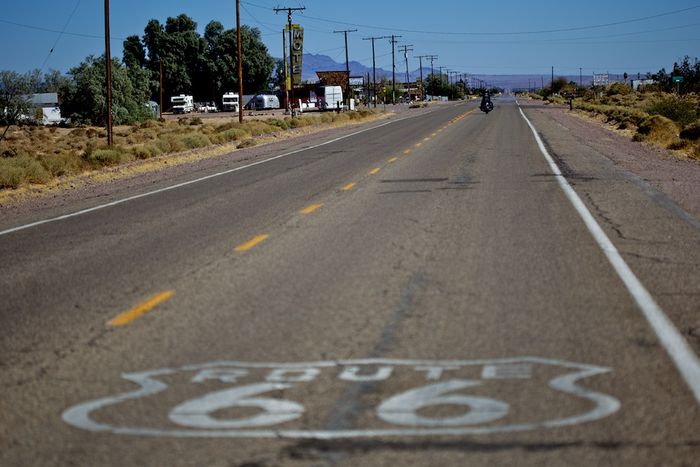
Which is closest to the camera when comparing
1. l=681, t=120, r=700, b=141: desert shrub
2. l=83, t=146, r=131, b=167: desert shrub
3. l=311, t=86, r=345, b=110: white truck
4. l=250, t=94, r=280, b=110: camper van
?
l=83, t=146, r=131, b=167: desert shrub

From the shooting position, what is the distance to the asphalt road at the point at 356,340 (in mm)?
4852

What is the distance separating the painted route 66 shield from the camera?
504 cm

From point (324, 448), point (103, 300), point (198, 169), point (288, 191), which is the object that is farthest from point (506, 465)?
point (198, 169)

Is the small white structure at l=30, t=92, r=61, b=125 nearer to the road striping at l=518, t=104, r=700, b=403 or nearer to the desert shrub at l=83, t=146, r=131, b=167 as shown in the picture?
the desert shrub at l=83, t=146, r=131, b=167

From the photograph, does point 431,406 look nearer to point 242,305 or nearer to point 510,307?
point 510,307

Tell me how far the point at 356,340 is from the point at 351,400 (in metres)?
1.34

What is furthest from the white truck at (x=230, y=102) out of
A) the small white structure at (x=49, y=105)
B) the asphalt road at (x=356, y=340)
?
the asphalt road at (x=356, y=340)

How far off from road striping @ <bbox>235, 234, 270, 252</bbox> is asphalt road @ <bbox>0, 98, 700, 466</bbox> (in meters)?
0.06

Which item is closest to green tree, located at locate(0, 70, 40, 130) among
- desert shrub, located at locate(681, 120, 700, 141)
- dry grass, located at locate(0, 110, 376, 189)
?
dry grass, located at locate(0, 110, 376, 189)

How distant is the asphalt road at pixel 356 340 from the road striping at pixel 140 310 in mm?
32

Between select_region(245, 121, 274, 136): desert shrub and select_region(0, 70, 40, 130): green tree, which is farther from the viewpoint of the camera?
select_region(0, 70, 40, 130): green tree

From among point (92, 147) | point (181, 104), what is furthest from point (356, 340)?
point (181, 104)

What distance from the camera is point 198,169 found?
2733cm

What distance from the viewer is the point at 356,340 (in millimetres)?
6789
